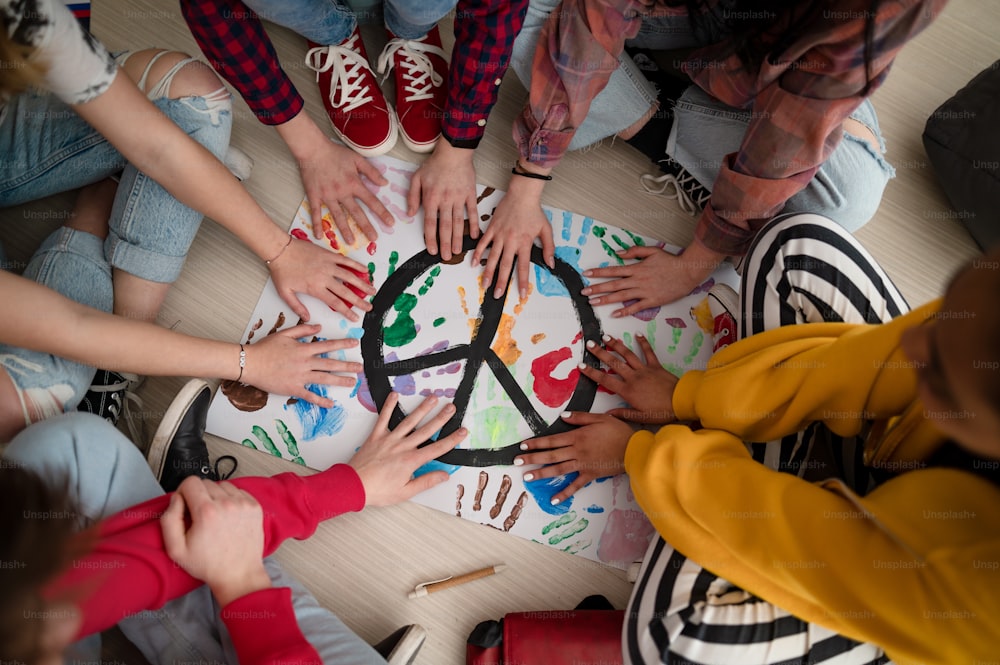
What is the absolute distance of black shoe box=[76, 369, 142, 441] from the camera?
845mm

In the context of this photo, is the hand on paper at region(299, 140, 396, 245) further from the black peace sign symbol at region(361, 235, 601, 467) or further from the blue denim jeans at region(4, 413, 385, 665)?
the blue denim jeans at region(4, 413, 385, 665)

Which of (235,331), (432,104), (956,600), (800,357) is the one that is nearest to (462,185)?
(432,104)

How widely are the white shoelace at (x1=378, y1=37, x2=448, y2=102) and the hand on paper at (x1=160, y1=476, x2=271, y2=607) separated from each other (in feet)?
2.02

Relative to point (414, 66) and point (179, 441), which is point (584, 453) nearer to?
point (179, 441)

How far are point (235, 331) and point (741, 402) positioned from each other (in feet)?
2.24

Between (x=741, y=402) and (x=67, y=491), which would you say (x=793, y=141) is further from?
(x=67, y=491)

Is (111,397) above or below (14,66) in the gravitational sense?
below

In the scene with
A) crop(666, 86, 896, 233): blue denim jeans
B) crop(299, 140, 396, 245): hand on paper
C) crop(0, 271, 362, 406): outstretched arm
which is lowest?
crop(0, 271, 362, 406): outstretched arm

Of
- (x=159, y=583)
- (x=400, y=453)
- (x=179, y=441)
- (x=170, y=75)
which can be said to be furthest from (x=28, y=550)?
(x=170, y=75)

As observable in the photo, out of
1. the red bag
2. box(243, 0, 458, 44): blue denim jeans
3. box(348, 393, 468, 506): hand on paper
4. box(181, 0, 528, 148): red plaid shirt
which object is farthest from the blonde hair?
the red bag

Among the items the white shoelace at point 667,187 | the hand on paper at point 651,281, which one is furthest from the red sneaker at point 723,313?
the white shoelace at point 667,187

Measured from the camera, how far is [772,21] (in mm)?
586

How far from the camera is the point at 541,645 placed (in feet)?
2.52

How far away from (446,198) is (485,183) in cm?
8
